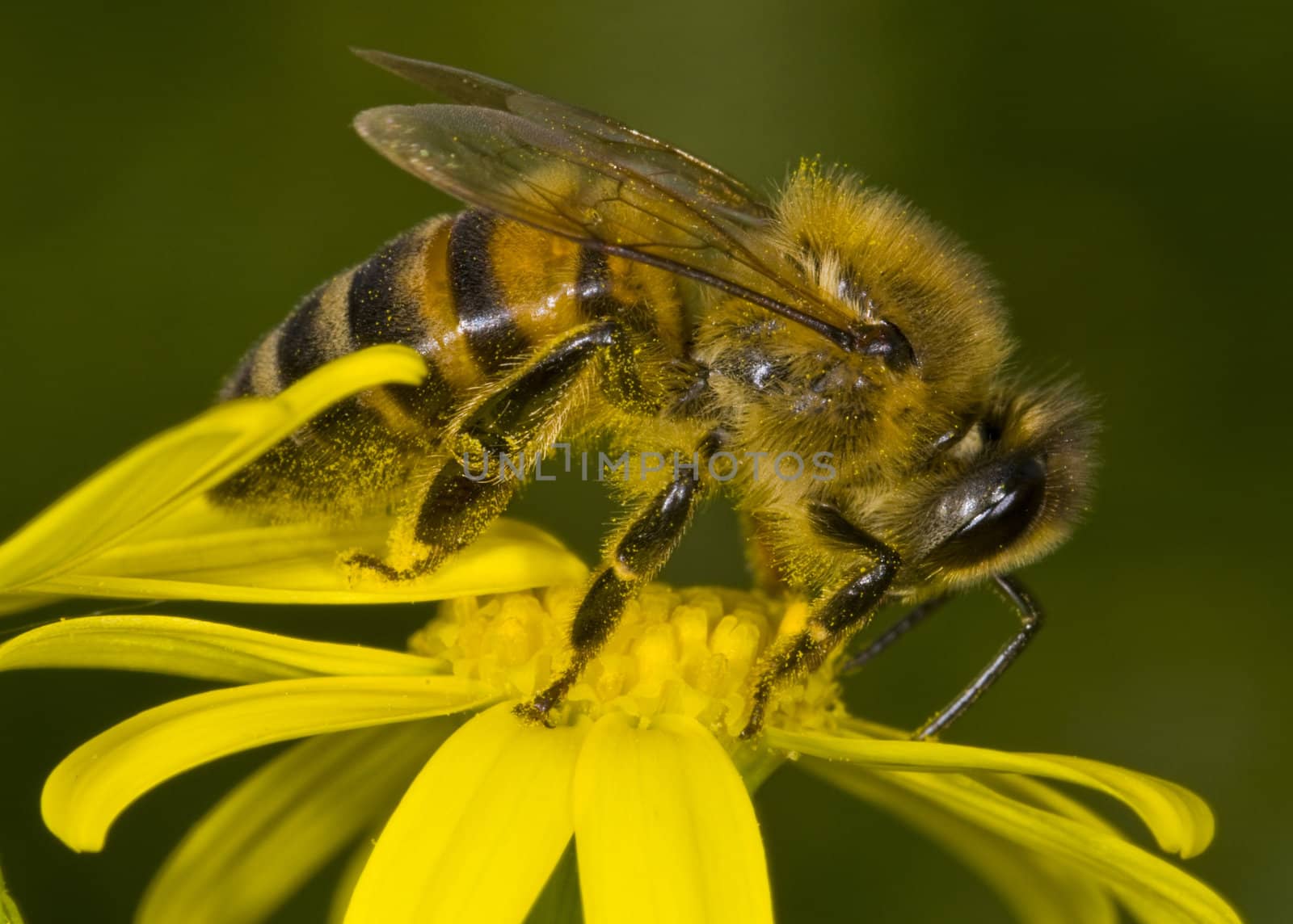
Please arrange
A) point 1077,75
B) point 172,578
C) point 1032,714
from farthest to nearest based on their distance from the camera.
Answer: point 1077,75
point 1032,714
point 172,578

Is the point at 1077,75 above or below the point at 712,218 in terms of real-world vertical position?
above

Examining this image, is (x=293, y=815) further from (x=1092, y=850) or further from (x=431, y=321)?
(x=1092, y=850)

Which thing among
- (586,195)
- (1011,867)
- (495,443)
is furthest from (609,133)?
(1011,867)

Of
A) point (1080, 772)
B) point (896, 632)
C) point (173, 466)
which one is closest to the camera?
point (173, 466)

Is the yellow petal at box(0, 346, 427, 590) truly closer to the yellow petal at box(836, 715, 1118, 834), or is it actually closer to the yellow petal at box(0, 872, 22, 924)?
the yellow petal at box(0, 872, 22, 924)

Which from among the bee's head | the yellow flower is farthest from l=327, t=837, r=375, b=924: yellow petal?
the bee's head

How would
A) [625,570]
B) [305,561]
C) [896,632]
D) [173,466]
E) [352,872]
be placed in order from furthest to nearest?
1. [896,632]
2. [352,872]
3. [305,561]
4. [625,570]
5. [173,466]

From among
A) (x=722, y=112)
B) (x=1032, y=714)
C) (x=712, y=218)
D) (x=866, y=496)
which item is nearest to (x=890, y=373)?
(x=866, y=496)

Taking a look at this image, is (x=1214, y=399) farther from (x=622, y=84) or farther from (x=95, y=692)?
(x=95, y=692)
